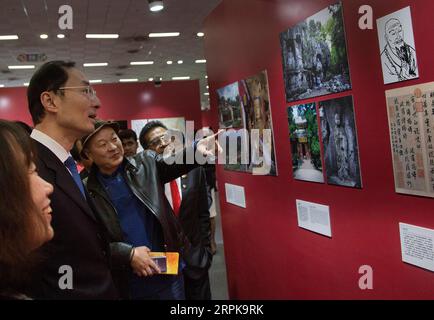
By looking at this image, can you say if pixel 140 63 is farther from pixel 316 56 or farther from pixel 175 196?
pixel 316 56

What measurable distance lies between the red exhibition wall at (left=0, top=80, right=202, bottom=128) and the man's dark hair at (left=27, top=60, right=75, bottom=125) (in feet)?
31.8

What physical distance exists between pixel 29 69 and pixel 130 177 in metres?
12.2

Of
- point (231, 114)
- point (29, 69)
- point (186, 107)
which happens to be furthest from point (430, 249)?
point (29, 69)

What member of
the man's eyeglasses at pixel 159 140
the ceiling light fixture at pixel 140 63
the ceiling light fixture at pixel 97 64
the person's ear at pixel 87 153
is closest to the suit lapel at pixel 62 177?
the person's ear at pixel 87 153

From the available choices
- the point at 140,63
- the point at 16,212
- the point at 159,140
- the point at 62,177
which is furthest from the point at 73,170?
the point at 140,63

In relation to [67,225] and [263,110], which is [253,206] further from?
[67,225]

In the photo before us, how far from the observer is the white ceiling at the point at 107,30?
7.29 metres

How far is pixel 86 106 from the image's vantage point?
1743 mm

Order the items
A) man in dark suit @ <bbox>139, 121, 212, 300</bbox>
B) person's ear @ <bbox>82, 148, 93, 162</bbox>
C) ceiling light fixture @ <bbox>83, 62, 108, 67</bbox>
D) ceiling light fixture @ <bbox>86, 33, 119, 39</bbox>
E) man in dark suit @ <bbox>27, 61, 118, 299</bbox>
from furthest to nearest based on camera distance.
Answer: ceiling light fixture @ <bbox>83, 62, 108, 67</bbox> < ceiling light fixture @ <bbox>86, 33, 119, 39</bbox> < man in dark suit @ <bbox>139, 121, 212, 300</bbox> < person's ear @ <bbox>82, 148, 93, 162</bbox> < man in dark suit @ <bbox>27, 61, 118, 299</bbox>

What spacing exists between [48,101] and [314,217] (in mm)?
1680

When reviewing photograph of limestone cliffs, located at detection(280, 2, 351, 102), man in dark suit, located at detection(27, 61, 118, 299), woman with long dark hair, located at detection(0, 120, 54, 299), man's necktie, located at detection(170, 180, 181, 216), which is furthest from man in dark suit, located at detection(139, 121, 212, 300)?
woman with long dark hair, located at detection(0, 120, 54, 299)

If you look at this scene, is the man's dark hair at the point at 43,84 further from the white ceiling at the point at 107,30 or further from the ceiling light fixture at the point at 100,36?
the ceiling light fixture at the point at 100,36

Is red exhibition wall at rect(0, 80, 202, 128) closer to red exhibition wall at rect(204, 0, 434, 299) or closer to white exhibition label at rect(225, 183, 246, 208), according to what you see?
white exhibition label at rect(225, 183, 246, 208)

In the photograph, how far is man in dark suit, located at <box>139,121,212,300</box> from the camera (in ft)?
9.73
